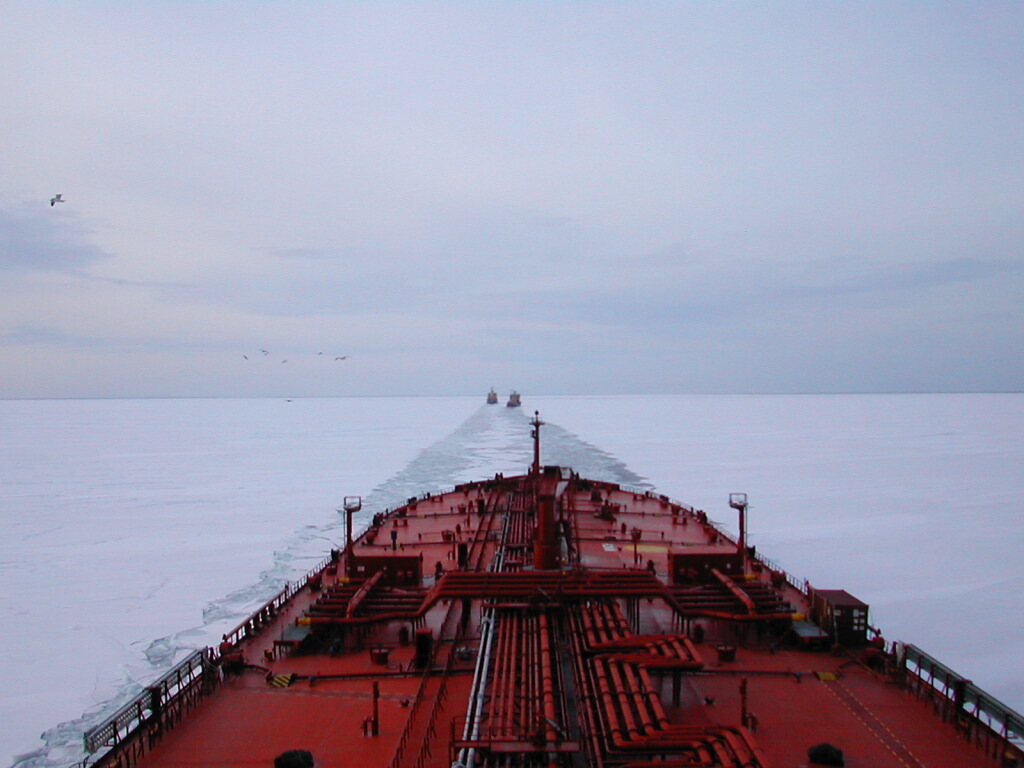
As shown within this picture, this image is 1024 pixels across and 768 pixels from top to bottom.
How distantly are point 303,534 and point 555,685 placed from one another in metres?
31.6

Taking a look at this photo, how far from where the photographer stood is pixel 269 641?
732 inches

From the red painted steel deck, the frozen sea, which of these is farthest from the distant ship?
the frozen sea

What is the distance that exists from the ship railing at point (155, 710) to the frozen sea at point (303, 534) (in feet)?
10.3

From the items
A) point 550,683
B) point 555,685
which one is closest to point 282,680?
point 555,685

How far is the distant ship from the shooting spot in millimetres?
11766

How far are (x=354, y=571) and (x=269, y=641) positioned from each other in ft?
13.6

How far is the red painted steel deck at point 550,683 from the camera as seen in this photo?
11648 mm

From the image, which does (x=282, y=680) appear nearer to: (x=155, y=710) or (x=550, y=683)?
(x=155, y=710)

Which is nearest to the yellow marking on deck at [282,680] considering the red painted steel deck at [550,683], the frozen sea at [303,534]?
the red painted steel deck at [550,683]

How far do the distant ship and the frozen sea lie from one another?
4118 millimetres

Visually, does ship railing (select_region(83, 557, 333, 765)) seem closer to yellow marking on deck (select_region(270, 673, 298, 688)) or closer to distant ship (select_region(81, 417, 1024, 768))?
distant ship (select_region(81, 417, 1024, 768))

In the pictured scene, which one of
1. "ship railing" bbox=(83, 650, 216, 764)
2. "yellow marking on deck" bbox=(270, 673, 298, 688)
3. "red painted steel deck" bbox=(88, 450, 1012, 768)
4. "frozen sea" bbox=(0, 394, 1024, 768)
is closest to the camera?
"red painted steel deck" bbox=(88, 450, 1012, 768)

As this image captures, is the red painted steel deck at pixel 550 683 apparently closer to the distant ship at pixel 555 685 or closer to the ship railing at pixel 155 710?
the distant ship at pixel 555 685

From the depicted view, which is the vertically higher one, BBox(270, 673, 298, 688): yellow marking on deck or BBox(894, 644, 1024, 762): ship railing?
BBox(894, 644, 1024, 762): ship railing
